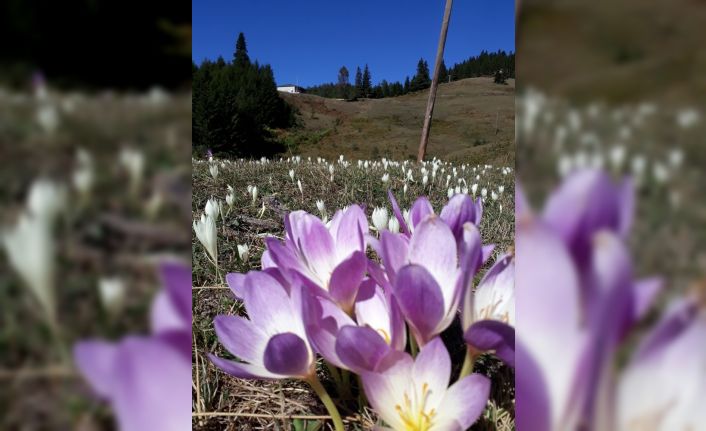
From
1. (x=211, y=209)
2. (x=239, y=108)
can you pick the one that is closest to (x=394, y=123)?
(x=239, y=108)

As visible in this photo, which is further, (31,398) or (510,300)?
(510,300)

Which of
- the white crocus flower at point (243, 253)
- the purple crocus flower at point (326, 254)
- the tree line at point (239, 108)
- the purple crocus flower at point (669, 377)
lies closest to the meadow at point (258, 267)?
the white crocus flower at point (243, 253)

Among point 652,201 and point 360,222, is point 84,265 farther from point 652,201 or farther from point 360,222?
point 360,222

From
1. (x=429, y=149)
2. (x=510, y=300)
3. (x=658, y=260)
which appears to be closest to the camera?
(x=658, y=260)

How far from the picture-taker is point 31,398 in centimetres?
11

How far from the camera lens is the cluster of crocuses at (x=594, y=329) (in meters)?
0.08

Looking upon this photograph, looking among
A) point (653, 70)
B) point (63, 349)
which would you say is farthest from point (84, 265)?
point (653, 70)

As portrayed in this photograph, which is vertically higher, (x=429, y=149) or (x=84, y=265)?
(x=429, y=149)

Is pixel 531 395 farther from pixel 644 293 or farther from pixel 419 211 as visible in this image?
pixel 419 211

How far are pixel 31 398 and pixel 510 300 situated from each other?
0.25m

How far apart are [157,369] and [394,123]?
62.3 ft

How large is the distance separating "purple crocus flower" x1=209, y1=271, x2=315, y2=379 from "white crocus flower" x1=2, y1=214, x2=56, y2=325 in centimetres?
18

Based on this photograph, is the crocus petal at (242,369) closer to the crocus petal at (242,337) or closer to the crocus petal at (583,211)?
the crocus petal at (242,337)

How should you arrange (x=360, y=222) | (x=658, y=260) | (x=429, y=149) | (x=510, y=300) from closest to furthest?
1. (x=658, y=260)
2. (x=510, y=300)
3. (x=360, y=222)
4. (x=429, y=149)
